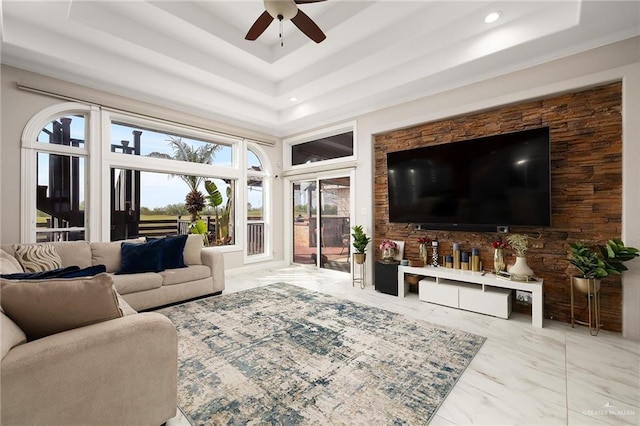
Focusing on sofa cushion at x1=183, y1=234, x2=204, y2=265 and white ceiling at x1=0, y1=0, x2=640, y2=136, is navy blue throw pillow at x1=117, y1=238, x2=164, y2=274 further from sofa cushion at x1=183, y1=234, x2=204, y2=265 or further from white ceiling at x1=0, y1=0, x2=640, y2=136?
white ceiling at x1=0, y1=0, x2=640, y2=136

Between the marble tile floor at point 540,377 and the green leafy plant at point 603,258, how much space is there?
648 millimetres

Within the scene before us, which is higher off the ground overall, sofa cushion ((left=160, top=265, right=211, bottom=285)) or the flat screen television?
the flat screen television

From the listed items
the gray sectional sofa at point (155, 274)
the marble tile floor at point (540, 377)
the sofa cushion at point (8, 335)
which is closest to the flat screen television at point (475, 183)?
the marble tile floor at point (540, 377)

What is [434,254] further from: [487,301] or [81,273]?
[81,273]

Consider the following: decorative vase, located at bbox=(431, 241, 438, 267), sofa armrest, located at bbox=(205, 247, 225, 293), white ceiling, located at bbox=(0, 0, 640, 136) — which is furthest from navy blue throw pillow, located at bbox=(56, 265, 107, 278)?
decorative vase, located at bbox=(431, 241, 438, 267)

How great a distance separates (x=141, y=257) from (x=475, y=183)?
434cm

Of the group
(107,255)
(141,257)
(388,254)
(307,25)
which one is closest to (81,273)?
(141,257)

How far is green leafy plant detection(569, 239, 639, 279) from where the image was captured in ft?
8.48

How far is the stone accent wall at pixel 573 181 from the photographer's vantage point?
9.27ft

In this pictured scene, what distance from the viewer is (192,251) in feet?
13.3

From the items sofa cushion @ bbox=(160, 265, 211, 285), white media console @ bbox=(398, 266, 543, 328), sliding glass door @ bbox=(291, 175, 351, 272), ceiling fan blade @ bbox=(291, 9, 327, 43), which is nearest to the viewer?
ceiling fan blade @ bbox=(291, 9, 327, 43)

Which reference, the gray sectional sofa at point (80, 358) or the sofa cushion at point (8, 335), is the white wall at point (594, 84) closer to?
the gray sectional sofa at point (80, 358)

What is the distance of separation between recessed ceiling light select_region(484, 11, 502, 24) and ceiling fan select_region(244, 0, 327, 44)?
1738 mm

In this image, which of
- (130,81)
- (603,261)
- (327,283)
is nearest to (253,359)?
(327,283)
